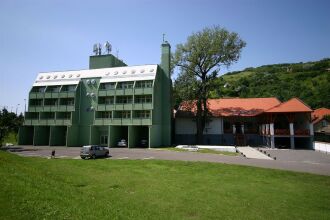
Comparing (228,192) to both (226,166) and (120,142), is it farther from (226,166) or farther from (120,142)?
(120,142)

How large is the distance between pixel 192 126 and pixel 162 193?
132ft

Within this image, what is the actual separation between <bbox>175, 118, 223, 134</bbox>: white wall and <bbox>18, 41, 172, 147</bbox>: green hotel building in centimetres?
558

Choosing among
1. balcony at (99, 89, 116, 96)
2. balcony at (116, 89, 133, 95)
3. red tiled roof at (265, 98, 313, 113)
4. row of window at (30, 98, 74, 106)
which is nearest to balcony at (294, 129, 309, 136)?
red tiled roof at (265, 98, 313, 113)

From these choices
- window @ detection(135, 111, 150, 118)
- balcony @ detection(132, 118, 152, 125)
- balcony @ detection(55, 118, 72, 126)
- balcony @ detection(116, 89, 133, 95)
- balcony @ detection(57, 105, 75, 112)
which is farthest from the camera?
balcony @ detection(57, 105, 75, 112)

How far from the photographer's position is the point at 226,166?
2369cm

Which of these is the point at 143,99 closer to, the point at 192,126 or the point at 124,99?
the point at 124,99

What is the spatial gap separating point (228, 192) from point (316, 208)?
4.74 meters

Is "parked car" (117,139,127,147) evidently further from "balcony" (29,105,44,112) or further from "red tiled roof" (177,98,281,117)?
"balcony" (29,105,44,112)

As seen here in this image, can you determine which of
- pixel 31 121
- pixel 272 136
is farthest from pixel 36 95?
pixel 272 136

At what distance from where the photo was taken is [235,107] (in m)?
54.8

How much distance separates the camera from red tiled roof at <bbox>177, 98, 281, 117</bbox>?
170ft

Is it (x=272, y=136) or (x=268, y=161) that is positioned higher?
(x=272, y=136)

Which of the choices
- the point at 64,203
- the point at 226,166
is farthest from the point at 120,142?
the point at 64,203

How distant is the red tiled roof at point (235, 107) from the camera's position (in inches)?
2042
